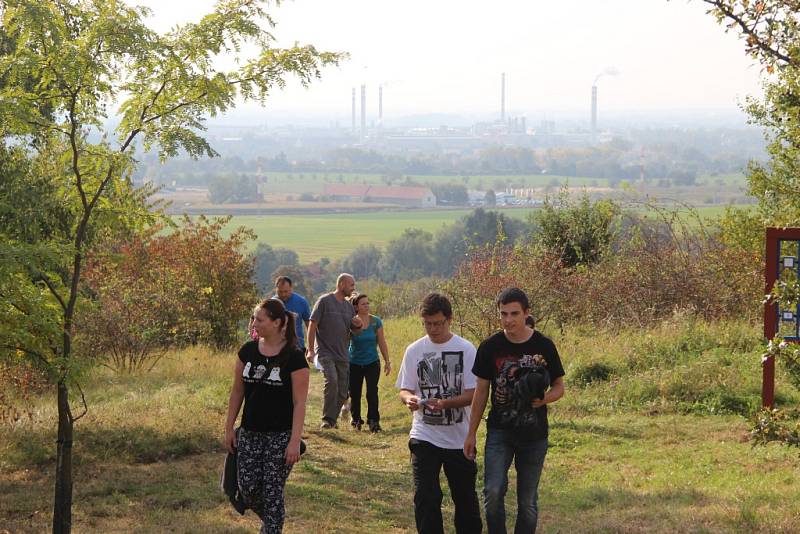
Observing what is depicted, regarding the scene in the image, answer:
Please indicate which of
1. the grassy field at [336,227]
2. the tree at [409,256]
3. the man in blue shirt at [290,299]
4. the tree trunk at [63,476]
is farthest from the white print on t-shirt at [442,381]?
the grassy field at [336,227]

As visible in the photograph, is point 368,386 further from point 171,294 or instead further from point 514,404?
point 171,294

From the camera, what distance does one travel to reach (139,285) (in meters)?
19.9

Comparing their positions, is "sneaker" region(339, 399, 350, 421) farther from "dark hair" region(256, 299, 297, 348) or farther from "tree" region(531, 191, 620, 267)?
"tree" region(531, 191, 620, 267)

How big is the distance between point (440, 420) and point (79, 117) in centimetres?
373

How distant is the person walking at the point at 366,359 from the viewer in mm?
11531

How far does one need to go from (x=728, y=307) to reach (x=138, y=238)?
12.3 metres

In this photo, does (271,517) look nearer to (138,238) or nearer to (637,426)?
(637,426)

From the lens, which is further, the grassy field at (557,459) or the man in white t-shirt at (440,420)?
the grassy field at (557,459)

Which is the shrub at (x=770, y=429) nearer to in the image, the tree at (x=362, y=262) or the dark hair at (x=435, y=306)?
the dark hair at (x=435, y=306)

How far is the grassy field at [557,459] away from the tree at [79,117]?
1416 millimetres

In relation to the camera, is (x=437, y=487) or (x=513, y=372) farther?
(x=437, y=487)

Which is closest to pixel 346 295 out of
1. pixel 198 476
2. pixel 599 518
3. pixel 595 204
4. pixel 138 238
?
pixel 198 476

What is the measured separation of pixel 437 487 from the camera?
20.5 ft

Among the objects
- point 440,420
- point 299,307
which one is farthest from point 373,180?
point 440,420
